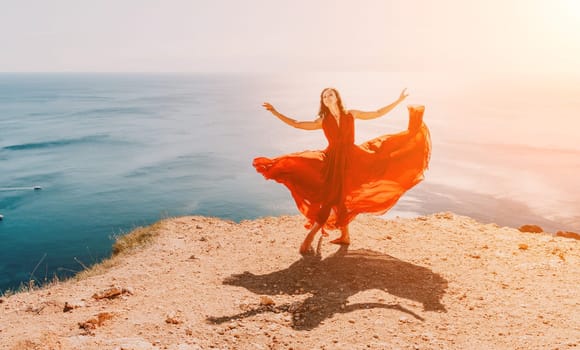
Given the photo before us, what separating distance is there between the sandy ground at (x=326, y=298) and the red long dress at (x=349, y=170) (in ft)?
3.12

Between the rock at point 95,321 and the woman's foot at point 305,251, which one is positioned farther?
the woman's foot at point 305,251

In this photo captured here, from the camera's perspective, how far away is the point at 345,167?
761cm

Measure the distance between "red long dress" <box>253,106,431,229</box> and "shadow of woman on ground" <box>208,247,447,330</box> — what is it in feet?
2.79

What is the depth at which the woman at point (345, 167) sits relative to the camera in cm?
757

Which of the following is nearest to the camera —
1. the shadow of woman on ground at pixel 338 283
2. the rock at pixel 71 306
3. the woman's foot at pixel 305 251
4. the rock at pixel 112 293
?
the shadow of woman on ground at pixel 338 283

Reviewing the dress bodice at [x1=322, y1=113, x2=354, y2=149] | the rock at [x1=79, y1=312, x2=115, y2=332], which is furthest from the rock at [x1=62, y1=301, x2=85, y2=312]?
the dress bodice at [x1=322, y1=113, x2=354, y2=149]

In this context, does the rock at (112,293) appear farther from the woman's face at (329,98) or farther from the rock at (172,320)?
the woman's face at (329,98)

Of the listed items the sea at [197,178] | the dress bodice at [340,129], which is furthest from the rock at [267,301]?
the sea at [197,178]

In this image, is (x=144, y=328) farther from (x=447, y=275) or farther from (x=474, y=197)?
(x=474, y=197)

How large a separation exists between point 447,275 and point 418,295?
1070mm

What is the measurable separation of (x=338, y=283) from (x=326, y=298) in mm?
640

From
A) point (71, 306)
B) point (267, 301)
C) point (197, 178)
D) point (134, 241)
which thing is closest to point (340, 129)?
point (267, 301)

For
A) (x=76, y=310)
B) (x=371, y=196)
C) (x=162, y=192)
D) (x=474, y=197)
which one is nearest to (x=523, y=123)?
(x=474, y=197)

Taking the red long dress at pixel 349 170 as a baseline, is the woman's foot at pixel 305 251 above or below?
below
